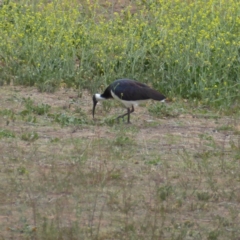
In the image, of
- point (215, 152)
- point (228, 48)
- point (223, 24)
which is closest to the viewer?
point (215, 152)

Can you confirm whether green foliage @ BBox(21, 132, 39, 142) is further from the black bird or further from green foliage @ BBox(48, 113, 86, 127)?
the black bird

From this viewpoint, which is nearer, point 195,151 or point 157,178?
point 157,178

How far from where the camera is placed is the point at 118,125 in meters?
10.2

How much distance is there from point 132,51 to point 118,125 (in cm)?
266

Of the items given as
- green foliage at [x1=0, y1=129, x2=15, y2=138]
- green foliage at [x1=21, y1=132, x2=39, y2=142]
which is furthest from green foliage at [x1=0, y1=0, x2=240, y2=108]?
green foliage at [x1=21, y1=132, x2=39, y2=142]

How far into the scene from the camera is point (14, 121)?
10195 mm

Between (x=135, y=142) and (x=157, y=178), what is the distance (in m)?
1.40

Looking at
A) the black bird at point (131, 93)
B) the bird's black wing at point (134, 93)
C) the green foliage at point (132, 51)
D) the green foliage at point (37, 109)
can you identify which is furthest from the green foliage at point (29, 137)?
the green foliage at point (132, 51)

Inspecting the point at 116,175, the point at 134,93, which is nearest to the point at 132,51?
the point at 134,93

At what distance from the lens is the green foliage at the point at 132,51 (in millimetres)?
12008

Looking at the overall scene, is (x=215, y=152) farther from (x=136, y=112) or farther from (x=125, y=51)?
(x=125, y=51)

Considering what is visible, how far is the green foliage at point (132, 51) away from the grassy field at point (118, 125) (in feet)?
0.07

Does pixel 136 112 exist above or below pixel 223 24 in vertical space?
below

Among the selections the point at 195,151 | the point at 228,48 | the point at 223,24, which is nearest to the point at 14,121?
the point at 195,151
